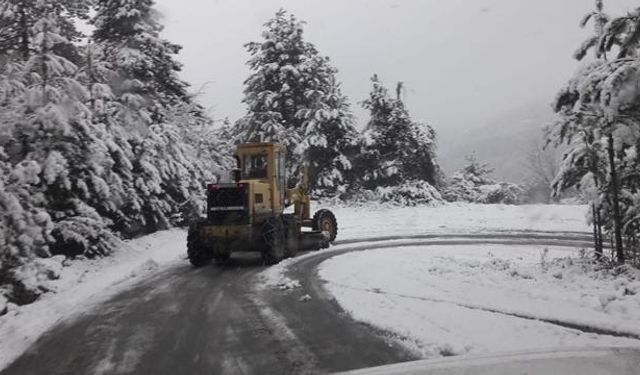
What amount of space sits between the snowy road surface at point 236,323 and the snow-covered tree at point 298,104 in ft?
52.3

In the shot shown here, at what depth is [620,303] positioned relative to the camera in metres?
7.56

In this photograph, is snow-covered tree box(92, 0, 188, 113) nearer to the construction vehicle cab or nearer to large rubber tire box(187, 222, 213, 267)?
the construction vehicle cab

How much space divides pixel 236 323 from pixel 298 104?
78.8 ft

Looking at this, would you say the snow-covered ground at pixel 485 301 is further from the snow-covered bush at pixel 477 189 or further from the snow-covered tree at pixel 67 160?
the snow-covered bush at pixel 477 189

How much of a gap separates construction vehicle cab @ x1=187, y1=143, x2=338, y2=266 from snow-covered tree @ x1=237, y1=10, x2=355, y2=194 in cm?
1461

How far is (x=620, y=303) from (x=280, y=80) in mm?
24978

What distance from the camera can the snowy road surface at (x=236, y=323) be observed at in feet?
20.2

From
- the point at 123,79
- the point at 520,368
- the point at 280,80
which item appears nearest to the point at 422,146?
the point at 280,80

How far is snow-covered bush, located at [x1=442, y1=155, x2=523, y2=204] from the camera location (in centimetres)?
3941

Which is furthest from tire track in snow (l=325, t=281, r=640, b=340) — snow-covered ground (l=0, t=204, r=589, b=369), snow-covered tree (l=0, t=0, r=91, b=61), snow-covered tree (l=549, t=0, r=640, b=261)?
snow-covered tree (l=0, t=0, r=91, b=61)

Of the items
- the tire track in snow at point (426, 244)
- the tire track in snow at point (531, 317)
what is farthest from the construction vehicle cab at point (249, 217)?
the tire track in snow at point (531, 317)

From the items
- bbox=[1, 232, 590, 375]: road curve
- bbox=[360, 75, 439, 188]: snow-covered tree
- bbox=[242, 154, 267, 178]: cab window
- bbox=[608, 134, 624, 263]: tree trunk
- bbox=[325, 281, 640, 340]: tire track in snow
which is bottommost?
bbox=[1, 232, 590, 375]: road curve

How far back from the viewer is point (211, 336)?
7113 mm

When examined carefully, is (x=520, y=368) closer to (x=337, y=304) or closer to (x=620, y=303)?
(x=620, y=303)
